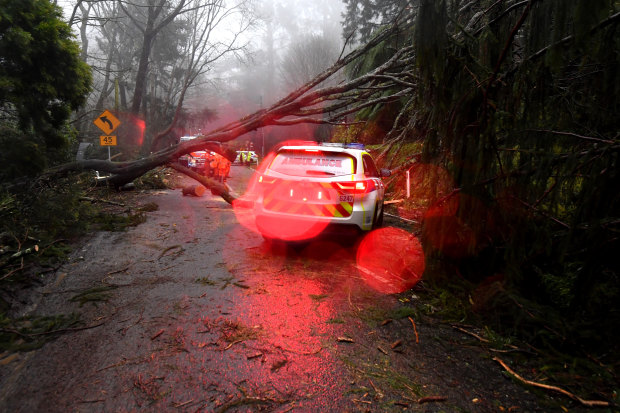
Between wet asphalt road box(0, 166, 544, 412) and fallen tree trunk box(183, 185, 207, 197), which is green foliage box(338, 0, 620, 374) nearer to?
wet asphalt road box(0, 166, 544, 412)

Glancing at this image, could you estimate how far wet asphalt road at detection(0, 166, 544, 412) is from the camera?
2.42 meters

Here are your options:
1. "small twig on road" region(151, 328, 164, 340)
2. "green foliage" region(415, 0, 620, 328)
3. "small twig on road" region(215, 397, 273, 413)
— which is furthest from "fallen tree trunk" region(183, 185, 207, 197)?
"small twig on road" region(215, 397, 273, 413)

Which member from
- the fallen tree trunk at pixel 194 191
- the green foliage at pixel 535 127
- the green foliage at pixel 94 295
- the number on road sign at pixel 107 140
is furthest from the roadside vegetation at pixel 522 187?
the number on road sign at pixel 107 140

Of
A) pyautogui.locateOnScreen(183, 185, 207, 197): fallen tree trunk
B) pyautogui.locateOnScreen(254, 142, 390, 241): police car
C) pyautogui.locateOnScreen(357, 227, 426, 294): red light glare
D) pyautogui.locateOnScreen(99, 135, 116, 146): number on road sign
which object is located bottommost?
pyautogui.locateOnScreen(357, 227, 426, 294): red light glare

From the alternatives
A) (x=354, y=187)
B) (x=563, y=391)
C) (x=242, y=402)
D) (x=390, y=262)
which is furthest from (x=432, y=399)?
(x=354, y=187)

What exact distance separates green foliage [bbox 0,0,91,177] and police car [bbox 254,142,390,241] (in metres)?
5.46

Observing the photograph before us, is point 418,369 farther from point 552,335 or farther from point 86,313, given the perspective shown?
point 86,313

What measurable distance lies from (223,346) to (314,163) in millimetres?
3369

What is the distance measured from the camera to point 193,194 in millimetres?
13203

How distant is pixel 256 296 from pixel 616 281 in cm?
339

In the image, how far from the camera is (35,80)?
7.54 metres

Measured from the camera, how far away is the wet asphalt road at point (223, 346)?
2422mm

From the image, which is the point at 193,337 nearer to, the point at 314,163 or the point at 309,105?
the point at 314,163

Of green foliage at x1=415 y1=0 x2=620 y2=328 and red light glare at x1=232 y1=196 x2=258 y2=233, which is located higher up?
green foliage at x1=415 y1=0 x2=620 y2=328
